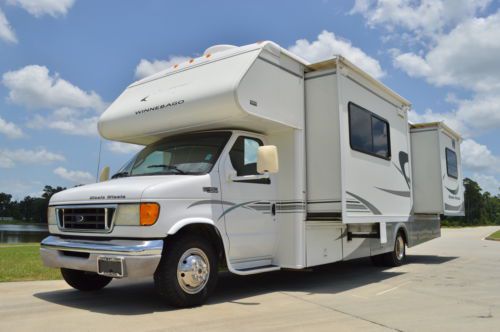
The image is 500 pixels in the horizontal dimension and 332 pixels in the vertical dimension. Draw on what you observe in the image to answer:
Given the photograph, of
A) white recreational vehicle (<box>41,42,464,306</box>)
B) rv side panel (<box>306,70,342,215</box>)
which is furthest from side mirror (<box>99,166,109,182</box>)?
rv side panel (<box>306,70,342,215</box>)

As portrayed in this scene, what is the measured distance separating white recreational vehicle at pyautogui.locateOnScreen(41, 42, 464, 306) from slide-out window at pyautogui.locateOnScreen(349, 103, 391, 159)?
0.13ft

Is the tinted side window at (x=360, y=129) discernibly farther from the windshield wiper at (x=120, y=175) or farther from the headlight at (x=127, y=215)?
the headlight at (x=127, y=215)

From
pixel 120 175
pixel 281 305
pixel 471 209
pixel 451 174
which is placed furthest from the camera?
pixel 471 209

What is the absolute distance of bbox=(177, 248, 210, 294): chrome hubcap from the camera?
5895 mm

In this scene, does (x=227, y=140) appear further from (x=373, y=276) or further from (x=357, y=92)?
(x=373, y=276)

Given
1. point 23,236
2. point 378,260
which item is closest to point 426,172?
Answer: point 378,260

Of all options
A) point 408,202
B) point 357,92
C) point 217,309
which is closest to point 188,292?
point 217,309

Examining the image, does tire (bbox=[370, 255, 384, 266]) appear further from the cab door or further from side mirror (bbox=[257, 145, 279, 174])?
side mirror (bbox=[257, 145, 279, 174])

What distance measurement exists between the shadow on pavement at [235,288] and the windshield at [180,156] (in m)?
1.74

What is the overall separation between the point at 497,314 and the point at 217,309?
3.33 m

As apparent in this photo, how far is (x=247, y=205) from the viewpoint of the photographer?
6.94 meters

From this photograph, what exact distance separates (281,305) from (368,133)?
390 cm

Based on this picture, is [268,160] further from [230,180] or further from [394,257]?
[394,257]

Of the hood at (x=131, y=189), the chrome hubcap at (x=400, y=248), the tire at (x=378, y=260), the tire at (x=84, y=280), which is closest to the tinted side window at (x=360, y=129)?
the hood at (x=131, y=189)
